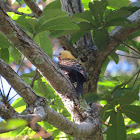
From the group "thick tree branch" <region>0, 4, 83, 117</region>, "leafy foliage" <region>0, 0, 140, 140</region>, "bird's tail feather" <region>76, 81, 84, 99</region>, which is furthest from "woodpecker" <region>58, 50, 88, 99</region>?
"leafy foliage" <region>0, 0, 140, 140</region>

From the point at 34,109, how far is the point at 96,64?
1.07 metres

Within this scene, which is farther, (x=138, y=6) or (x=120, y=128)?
(x=138, y=6)

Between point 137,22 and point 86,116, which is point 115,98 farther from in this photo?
point 137,22

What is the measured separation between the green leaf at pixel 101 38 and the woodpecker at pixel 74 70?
29 centimetres

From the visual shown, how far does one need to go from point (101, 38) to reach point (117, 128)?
75 centimetres

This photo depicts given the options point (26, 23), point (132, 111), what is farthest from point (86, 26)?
point (132, 111)

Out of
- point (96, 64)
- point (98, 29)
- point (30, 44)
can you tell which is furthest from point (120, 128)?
point (30, 44)

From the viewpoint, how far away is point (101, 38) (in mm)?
2242

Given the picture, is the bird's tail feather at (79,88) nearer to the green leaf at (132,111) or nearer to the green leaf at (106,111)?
the green leaf at (106,111)

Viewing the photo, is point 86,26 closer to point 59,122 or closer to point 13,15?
point 13,15

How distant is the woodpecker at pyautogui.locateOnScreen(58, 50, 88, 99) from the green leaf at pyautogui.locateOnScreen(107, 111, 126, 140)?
34 cm

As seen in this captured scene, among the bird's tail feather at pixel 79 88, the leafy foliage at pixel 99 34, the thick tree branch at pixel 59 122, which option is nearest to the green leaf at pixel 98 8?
the leafy foliage at pixel 99 34

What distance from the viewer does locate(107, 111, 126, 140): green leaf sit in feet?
6.80

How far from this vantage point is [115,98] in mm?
2000
